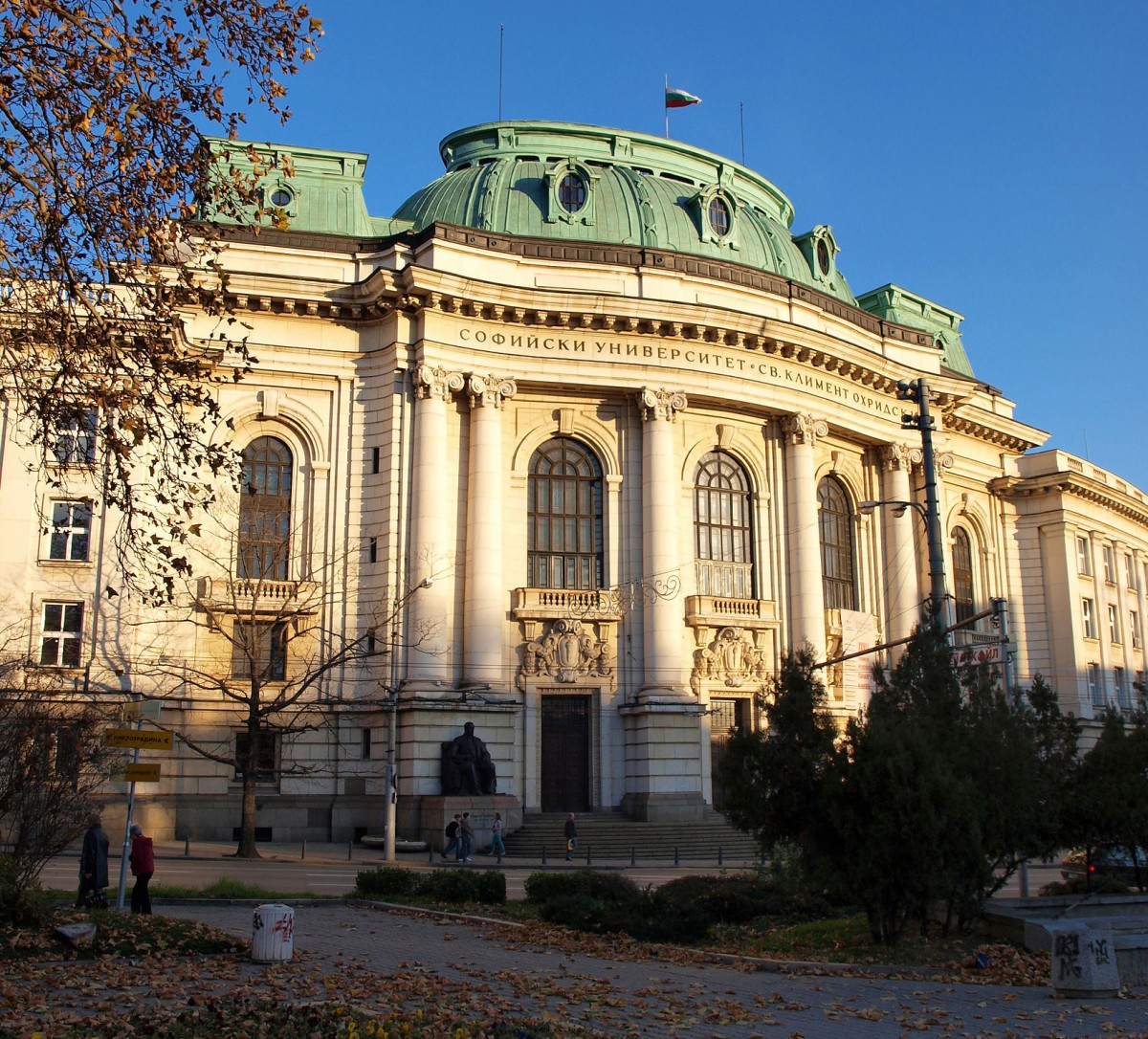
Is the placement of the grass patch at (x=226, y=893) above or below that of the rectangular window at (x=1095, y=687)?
A: below

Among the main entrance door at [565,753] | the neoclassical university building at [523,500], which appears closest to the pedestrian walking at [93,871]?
the neoclassical university building at [523,500]

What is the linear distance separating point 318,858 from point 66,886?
10621 millimetres

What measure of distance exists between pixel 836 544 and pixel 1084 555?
1966 cm

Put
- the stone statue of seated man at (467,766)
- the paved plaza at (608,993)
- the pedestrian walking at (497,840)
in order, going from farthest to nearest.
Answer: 1. the stone statue of seated man at (467,766)
2. the pedestrian walking at (497,840)
3. the paved plaza at (608,993)

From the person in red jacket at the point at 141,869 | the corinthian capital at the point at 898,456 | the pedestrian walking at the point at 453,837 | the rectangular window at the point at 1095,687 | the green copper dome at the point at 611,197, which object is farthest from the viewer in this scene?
the rectangular window at the point at 1095,687

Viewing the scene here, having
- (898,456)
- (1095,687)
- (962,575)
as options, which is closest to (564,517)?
(898,456)

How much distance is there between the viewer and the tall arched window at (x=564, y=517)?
43000mm

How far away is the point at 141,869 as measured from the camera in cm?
2006

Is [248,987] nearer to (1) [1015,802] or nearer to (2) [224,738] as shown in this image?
(1) [1015,802]

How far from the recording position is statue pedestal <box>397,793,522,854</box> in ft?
121

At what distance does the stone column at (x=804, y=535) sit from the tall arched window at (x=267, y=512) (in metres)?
18.1

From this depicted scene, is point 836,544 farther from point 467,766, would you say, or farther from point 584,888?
point 584,888

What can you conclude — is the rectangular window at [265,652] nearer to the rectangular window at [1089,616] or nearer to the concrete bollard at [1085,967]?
the concrete bollard at [1085,967]

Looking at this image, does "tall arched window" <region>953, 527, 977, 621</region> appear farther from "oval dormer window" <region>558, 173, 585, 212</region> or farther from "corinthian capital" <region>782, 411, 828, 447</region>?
"oval dormer window" <region>558, 173, 585, 212</region>
